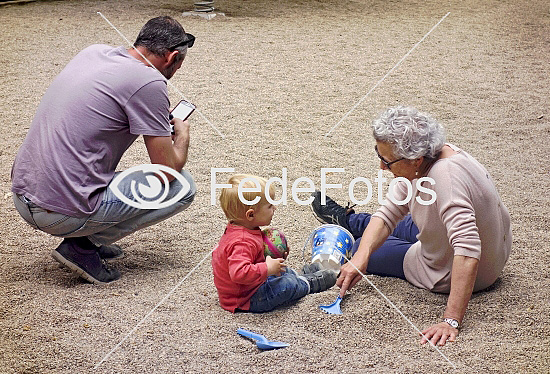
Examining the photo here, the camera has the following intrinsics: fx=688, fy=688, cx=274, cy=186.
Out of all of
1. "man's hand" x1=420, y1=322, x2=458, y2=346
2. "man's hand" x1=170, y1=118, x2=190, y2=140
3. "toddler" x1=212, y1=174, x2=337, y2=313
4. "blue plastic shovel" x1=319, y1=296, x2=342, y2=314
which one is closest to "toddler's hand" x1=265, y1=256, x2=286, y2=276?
"toddler" x1=212, y1=174, x2=337, y2=313

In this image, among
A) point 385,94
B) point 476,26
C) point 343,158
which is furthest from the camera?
point 476,26

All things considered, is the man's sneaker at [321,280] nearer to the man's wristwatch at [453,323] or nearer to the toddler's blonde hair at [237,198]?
the toddler's blonde hair at [237,198]

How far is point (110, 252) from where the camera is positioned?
285 centimetres

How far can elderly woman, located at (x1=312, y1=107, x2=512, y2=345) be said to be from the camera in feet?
7.18

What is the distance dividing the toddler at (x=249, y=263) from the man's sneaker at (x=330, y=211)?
629 millimetres

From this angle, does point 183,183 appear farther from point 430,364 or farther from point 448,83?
point 448,83

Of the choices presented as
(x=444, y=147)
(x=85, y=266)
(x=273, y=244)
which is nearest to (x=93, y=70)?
(x=85, y=266)

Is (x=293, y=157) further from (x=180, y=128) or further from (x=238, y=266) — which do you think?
(x=238, y=266)

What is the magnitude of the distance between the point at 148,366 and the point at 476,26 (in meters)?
6.22

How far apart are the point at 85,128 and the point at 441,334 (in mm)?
1412

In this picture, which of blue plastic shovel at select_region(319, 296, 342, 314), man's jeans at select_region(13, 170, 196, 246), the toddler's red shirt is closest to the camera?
the toddler's red shirt

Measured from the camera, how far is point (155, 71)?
250cm

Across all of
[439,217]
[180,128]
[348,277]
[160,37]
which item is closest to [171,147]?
[180,128]

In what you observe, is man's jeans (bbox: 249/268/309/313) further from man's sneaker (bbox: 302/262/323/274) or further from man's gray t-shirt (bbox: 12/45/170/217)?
man's gray t-shirt (bbox: 12/45/170/217)
